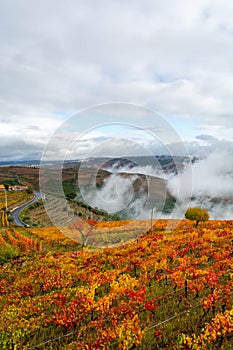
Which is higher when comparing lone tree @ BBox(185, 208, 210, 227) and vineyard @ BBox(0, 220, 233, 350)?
vineyard @ BBox(0, 220, 233, 350)

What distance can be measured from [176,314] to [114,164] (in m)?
9.30

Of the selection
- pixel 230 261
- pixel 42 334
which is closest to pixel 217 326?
pixel 42 334

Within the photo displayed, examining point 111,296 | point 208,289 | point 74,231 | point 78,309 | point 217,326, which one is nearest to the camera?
point 217,326

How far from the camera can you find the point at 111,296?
816cm

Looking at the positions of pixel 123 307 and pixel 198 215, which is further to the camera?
pixel 198 215

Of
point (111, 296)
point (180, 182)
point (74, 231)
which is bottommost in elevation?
point (74, 231)

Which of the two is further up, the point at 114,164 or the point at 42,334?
the point at 114,164

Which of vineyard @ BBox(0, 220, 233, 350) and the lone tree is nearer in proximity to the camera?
vineyard @ BBox(0, 220, 233, 350)

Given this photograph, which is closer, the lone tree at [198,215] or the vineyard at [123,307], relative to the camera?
the vineyard at [123,307]

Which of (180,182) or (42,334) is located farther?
(180,182)

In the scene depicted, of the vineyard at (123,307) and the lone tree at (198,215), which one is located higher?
the vineyard at (123,307)

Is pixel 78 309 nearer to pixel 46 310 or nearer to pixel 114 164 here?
pixel 46 310

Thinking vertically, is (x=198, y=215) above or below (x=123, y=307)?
below

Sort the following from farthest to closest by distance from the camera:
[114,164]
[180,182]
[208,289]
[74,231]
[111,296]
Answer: [74,231]
[114,164]
[180,182]
[208,289]
[111,296]
